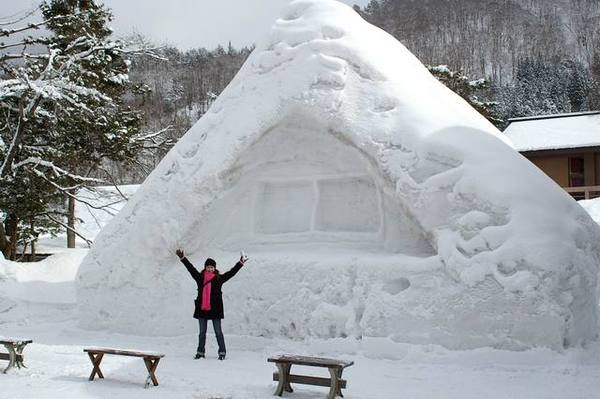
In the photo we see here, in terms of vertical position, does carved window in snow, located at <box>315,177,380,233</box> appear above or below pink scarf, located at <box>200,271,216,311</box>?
above

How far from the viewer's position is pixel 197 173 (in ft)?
35.6

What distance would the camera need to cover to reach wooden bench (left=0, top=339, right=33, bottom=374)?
791 cm

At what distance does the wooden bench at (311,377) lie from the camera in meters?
6.36

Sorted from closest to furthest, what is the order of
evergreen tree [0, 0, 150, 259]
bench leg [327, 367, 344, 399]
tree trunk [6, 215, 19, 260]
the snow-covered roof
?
bench leg [327, 367, 344, 399], evergreen tree [0, 0, 150, 259], tree trunk [6, 215, 19, 260], the snow-covered roof

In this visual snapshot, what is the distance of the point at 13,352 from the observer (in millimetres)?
7984

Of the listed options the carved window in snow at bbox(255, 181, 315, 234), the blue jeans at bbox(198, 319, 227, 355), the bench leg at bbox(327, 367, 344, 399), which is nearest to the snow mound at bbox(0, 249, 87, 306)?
the carved window in snow at bbox(255, 181, 315, 234)

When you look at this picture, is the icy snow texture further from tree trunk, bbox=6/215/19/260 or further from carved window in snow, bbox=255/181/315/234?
tree trunk, bbox=6/215/19/260

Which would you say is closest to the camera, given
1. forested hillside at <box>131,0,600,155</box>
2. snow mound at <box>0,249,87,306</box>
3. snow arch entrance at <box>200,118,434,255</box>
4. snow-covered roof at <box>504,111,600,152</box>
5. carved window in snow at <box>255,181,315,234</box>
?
snow arch entrance at <box>200,118,434,255</box>

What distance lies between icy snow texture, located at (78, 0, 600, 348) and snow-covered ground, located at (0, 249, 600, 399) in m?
0.25

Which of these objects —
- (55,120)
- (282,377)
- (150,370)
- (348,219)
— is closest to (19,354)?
(150,370)

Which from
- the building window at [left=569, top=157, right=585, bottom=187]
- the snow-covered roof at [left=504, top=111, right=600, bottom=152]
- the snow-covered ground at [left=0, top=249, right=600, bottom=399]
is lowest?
the snow-covered ground at [left=0, top=249, right=600, bottom=399]

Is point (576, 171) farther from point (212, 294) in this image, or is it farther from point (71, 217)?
point (212, 294)

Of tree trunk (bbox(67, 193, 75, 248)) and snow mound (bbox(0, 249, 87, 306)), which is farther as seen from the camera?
tree trunk (bbox(67, 193, 75, 248))

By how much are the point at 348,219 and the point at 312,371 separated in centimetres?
303
